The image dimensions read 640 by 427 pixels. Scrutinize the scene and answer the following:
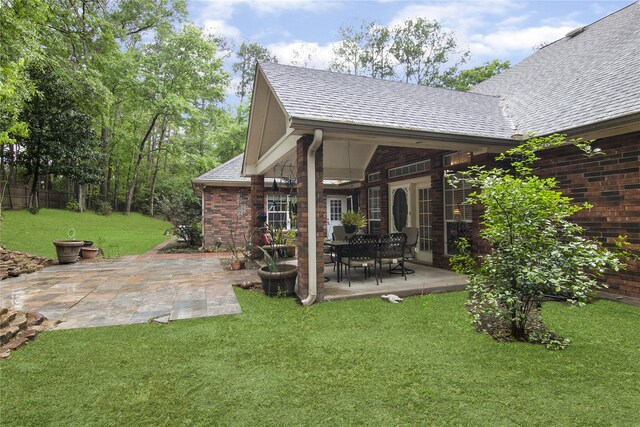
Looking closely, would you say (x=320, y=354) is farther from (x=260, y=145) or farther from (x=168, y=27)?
(x=168, y=27)

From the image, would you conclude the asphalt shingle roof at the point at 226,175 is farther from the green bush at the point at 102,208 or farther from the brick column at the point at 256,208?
the green bush at the point at 102,208

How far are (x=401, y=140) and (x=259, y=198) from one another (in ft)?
16.9

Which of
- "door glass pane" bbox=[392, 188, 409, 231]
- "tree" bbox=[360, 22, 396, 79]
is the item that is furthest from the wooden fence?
"tree" bbox=[360, 22, 396, 79]

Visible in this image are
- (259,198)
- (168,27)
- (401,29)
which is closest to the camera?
(259,198)

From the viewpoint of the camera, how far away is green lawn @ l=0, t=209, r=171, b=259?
38.5 feet

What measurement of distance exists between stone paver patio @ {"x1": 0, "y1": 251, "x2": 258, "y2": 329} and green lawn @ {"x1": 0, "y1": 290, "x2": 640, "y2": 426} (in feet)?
1.84

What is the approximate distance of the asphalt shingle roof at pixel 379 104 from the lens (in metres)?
5.11

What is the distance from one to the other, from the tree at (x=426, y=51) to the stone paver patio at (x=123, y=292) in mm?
22257

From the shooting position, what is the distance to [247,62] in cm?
2775

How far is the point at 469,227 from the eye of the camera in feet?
22.5

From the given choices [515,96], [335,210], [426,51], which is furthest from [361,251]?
[426,51]

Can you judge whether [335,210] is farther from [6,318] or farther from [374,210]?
[6,318]

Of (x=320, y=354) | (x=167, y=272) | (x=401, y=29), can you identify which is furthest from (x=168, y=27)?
(x=320, y=354)

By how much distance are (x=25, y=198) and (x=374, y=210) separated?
20.2 metres
